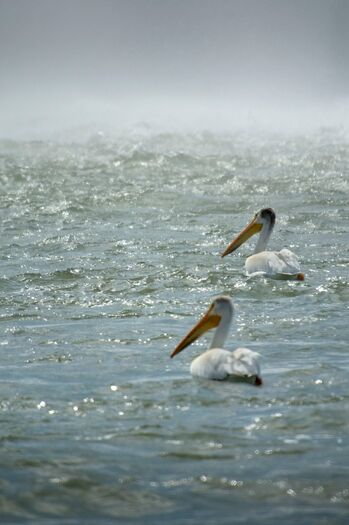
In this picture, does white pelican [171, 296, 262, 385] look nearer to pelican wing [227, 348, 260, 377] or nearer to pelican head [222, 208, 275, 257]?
pelican wing [227, 348, 260, 377]

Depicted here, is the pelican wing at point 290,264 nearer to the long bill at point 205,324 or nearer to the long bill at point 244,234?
the long bill at point 244,234

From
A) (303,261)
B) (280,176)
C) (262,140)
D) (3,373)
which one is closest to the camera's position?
(3,373)

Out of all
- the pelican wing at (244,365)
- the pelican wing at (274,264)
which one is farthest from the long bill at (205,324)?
the pelican wing at (274,264)

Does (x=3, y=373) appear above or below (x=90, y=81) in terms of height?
below

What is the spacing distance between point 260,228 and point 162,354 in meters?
3.27

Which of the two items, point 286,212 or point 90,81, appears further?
point 90,81

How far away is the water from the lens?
16.6 feet

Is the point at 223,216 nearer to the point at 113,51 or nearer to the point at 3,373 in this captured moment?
the point at 3,373

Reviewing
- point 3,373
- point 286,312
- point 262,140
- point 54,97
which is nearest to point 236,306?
point 286,312

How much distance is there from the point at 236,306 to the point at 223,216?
14.1 ft

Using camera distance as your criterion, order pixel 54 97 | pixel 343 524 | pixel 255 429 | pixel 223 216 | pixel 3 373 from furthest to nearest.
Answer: pixel 54 97 → pixel 223 216 → pixel 3 373 → pixel 255 429 → pixel 343 524

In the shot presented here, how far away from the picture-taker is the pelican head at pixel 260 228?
34.0ft

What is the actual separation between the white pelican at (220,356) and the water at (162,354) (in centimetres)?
8

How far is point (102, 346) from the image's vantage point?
759 cm
